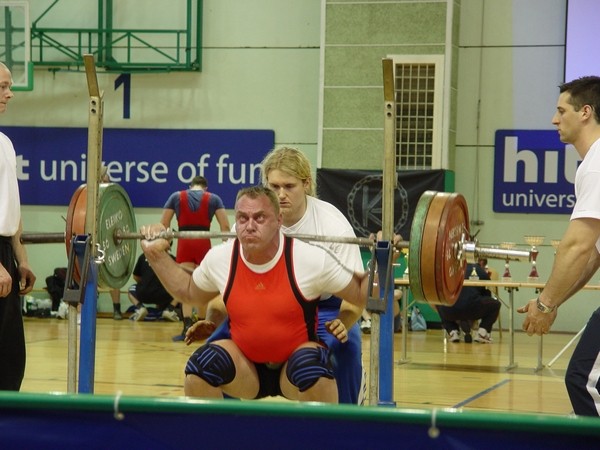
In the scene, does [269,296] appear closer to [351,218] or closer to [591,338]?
[591,338]

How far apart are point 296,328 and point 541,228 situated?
7834 mm

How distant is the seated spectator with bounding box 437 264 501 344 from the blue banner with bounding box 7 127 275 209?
10.3 ft

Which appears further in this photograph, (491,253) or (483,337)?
(483,337)

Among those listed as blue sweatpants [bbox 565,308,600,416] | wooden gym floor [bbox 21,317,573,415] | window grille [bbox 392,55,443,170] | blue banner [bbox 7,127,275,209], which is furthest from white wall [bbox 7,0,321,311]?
blue sweatpants [bbox 565,308,600,416]

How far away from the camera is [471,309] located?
27.6 feet

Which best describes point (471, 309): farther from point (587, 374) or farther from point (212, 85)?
point (587, 374)

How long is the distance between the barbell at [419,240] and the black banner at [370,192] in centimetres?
655

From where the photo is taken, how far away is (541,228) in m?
10.6

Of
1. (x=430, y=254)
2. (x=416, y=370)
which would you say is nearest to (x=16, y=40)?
(x=416, y=370)

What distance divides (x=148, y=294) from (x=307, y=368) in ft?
23.0

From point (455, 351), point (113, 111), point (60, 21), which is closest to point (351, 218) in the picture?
point (455, 351)

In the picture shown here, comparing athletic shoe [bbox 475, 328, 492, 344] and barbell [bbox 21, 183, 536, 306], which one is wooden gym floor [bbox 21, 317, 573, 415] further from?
barbell [bbox 21, 183, 536, 306]

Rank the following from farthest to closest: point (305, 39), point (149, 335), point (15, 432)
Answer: point (305, 39) → point (149, 335) → point (15, 432)

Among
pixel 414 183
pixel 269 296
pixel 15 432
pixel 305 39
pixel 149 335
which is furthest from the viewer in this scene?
pixel 305 39
